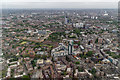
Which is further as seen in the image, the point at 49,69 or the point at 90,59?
the point at 90,59

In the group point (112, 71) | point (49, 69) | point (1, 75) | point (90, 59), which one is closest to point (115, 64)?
point (112, 71)

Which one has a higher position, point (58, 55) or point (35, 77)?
point (58, 55)

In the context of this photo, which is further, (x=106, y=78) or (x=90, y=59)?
(x=90, y=59)

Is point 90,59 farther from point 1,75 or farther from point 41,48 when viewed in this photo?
point 1,75

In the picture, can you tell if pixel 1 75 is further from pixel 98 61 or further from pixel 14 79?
pixel 98 61

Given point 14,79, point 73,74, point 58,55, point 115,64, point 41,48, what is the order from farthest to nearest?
1. point 41,48
2. point 58,55
3. point 115,64
4. point 73,74
5. point 14,79

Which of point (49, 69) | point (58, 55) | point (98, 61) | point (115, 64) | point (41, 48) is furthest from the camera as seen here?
point (41, 48)

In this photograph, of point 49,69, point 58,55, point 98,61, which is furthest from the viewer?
point 58,55

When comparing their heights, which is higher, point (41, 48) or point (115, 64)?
point (41, 48)

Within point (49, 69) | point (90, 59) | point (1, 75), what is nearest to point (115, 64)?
point (90, 59)

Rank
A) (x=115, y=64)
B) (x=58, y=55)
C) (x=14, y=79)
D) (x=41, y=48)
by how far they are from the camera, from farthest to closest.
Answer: (x=41, y=48) < (x=58, y=55) < (x=115, y=64) < (x=14, y=79)
